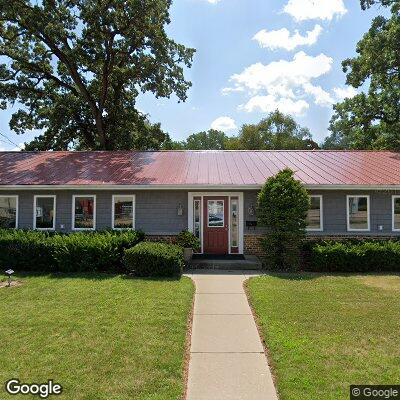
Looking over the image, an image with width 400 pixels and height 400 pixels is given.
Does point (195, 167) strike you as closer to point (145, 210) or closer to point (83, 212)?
point (145, 210)

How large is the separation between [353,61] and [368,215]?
13677 millimetres

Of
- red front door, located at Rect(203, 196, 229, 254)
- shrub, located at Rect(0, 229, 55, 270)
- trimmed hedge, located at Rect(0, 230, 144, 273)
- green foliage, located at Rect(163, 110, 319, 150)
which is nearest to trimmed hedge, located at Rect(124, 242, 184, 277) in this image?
trimmed hedge, located at Rect(0, 230, 144, 273)

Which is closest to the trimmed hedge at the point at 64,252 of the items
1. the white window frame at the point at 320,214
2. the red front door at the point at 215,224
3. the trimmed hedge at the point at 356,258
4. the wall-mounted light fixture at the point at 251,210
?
the red front door at the point at 215,224

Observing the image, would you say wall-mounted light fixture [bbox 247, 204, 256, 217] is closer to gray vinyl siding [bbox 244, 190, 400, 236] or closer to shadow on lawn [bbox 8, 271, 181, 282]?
gray vinyl siding [bbox 244, 190, 400, 236]

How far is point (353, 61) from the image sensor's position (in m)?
23.8

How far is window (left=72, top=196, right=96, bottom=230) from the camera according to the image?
14.6 meters

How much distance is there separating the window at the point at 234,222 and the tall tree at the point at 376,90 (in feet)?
45.1

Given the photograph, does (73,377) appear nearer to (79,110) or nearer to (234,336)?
(234,336)

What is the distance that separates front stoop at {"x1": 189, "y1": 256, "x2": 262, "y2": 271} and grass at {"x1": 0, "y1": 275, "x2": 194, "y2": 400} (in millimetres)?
2793

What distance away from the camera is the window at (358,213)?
46.8 ft

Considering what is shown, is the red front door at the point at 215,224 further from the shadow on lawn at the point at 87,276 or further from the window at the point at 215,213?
the shadow on lawn at the point at 87,276

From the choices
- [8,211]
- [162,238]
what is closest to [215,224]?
[162,238]

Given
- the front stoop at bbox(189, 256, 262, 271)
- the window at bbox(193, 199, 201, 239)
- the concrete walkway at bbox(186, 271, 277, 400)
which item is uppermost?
the window at bbox(193, 199, 201, 239)

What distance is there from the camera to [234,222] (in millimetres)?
14477
